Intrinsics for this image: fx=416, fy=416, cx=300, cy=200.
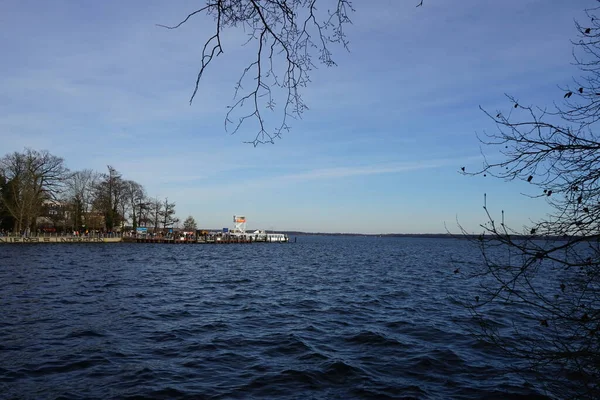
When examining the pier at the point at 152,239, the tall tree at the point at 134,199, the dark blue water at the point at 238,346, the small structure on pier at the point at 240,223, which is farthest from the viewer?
the small structure on pier at the point at 240,223

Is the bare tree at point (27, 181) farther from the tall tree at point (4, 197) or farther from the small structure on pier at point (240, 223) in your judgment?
the small structure on pier at point (240, 223)

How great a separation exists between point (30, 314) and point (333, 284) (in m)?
15.6

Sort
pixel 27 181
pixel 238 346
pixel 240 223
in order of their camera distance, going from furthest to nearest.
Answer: pixel 240 223
pixel 27 181
pixel 238 346

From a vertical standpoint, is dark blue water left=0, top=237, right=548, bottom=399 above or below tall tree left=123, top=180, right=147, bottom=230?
below

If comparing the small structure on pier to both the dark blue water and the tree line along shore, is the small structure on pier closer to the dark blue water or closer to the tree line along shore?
the tree line along shore

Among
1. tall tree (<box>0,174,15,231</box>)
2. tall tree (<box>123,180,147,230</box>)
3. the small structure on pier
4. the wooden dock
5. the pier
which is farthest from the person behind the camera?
the small structure on pier

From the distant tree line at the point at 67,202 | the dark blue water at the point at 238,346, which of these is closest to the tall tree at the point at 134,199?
the distant tree line at the point at 67,202

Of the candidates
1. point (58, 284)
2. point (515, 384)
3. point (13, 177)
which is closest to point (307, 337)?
point (515, 384)

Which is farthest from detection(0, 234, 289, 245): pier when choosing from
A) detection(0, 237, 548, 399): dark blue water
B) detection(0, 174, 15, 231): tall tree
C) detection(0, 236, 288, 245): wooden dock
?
detection(0, 237, 548, 399): dark blue water

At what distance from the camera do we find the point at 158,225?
10012 centimetres

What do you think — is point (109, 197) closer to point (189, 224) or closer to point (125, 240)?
point (125, 240)

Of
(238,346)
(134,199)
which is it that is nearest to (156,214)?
(134,199)

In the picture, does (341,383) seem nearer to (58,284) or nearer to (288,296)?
(288,296)

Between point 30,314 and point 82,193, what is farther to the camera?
point 82,193
